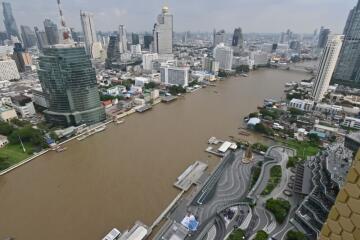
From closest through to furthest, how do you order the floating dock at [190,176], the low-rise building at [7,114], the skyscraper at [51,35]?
the floating dock at [190,176] < the low-rise building at [7,114] < the skyscraper at [51,35]

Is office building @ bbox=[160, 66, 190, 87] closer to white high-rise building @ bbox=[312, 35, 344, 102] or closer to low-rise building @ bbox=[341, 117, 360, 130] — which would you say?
white high-rise building @ bbox=[312, 35, 344, 102]

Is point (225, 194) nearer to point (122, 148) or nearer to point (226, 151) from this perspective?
point (226, 151)

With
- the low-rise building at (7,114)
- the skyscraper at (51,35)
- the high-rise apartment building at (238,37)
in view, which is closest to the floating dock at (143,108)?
the low-rise building at (7,114)

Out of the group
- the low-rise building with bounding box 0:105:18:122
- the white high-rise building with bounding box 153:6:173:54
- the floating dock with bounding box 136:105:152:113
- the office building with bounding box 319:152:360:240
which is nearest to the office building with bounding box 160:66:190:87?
the floating dock with bounding box 136:105:152:113

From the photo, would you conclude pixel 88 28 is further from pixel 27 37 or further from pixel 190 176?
pixel 190 176

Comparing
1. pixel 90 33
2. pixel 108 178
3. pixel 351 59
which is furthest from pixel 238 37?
pixel 108 178

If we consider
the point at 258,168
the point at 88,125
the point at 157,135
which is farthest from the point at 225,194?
the point at 88,125

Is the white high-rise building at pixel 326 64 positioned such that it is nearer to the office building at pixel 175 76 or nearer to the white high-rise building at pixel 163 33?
the office building at pixel 175 76
